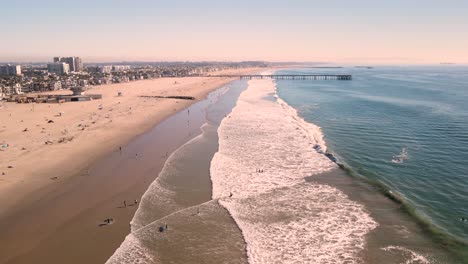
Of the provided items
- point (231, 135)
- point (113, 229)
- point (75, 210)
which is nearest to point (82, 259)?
point (113, 229)

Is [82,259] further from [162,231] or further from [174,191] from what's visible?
[174,191]

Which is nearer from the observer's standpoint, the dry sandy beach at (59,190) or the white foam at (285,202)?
the white foam at (285,202)

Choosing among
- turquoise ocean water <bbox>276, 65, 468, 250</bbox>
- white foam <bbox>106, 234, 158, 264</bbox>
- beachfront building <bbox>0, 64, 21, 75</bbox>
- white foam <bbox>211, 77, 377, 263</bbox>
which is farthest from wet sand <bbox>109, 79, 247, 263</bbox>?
beachfront building <bbox>0, 64, 21, 75</bbox>

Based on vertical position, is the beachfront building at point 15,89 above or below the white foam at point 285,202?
above

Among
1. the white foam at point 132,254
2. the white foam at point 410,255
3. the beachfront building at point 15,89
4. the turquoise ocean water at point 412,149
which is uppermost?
the beachfront building at point 15,89

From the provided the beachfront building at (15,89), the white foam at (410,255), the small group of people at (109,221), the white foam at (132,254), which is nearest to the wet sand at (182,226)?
the white foam at (132,254)

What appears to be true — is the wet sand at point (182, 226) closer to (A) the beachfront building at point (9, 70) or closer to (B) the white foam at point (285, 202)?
(B) the white foam at point (285, 202)

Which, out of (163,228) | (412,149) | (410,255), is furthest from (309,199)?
(412,149)

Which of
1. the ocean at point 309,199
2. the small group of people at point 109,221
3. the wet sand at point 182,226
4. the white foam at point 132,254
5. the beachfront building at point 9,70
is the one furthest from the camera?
the beachfront building at point 9,70
